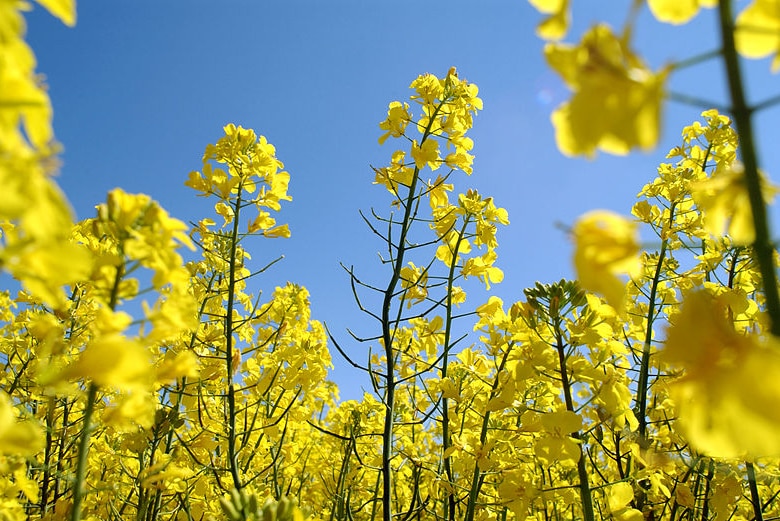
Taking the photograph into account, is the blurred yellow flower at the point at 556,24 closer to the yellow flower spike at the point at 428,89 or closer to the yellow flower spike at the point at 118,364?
the yellow flower spike at the point at 118,364

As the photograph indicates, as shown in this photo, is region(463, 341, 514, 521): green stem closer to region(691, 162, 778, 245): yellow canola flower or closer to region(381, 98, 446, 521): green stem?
region(381, 98, 446, 521): green stem

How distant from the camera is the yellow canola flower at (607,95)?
0.76 metres

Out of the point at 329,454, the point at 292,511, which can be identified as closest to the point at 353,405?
the point at 329,454

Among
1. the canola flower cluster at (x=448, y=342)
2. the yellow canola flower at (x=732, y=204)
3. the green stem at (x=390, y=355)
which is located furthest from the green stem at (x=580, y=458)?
the yellow canola flower at (x=732, y=204)

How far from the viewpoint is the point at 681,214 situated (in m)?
4.14

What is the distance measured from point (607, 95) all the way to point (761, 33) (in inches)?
9.4

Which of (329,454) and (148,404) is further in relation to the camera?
(329,454)

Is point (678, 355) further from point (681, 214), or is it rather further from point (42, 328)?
point (681, 214)

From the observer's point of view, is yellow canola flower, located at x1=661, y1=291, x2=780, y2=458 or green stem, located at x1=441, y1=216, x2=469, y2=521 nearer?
yellow canola flower, located at x1=661, y1=291, x2=780, y2=458

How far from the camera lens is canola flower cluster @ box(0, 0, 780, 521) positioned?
0.78m

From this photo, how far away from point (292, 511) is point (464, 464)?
6.81 ft

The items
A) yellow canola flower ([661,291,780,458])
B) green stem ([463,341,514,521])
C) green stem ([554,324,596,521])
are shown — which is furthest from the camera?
green stem ([463,341,514,521])

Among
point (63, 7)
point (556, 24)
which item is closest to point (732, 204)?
point (556, 24)

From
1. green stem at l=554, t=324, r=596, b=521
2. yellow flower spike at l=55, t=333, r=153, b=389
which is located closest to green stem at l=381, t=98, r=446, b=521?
green stem at l=554, t=324, r=596, b=521
